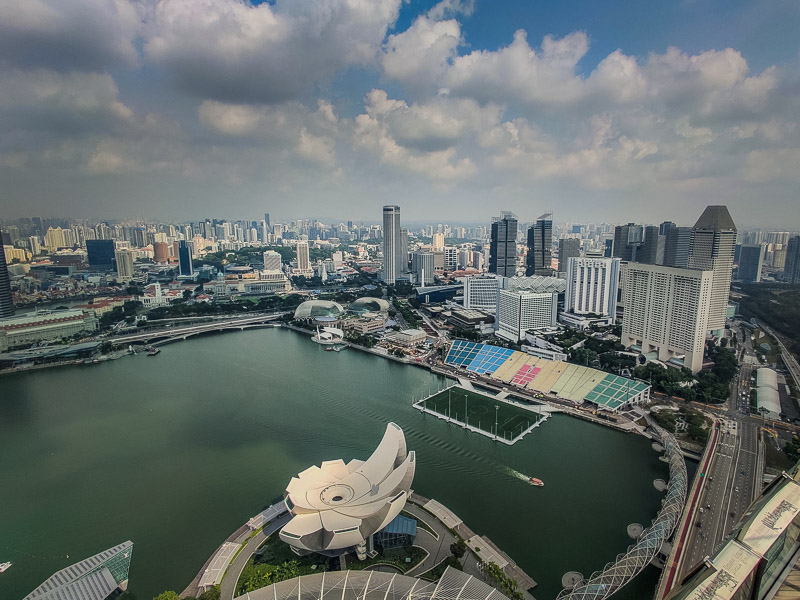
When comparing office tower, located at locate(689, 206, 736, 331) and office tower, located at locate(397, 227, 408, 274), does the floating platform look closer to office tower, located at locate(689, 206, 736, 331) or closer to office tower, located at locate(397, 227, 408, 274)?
office tower, located at locate(689, 206, 736, 331)

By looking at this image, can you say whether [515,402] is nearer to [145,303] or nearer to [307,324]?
[307,324]

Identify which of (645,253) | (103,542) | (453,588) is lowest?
(103,542)

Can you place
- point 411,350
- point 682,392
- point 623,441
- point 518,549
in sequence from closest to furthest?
1. point 518,549
2. point 623,441
3. point 682,392
4. point 411,350

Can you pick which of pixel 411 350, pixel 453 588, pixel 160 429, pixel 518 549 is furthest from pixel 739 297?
pixel 160 429

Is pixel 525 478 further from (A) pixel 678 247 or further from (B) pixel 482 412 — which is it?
(A) pixel 678 247

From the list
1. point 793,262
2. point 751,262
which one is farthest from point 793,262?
point 751,262

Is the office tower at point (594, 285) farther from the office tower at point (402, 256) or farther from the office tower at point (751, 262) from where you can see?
the office tower at point (402, 256)
